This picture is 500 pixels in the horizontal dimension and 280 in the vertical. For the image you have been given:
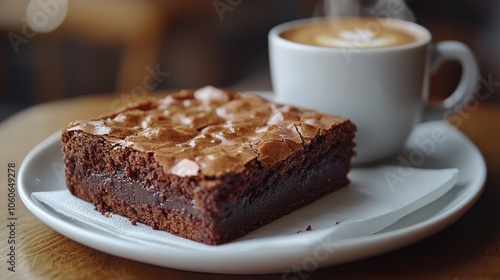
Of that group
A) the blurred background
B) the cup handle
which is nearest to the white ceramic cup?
the cup handle

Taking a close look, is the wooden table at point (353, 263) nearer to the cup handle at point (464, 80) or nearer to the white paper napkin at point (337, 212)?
the white paper napkin at point (337, 212)

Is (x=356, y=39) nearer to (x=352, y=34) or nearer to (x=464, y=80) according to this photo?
(x=352, y=34)

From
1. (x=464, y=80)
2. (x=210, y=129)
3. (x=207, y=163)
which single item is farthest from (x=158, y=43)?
(x=207, y=163)

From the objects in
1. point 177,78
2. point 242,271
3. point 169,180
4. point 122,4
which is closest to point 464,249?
point 242,271

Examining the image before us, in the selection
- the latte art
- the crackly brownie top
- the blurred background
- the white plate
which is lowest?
the blurred background

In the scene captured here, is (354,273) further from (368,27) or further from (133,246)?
(368,27)

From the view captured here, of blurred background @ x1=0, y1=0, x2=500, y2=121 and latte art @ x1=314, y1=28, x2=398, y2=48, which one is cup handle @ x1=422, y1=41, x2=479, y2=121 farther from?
blurred background @ x1=0, y1=0, x2=500, y2=121

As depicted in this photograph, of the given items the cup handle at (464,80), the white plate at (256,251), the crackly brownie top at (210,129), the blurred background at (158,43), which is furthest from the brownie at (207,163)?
the blurred background at (158,43)
